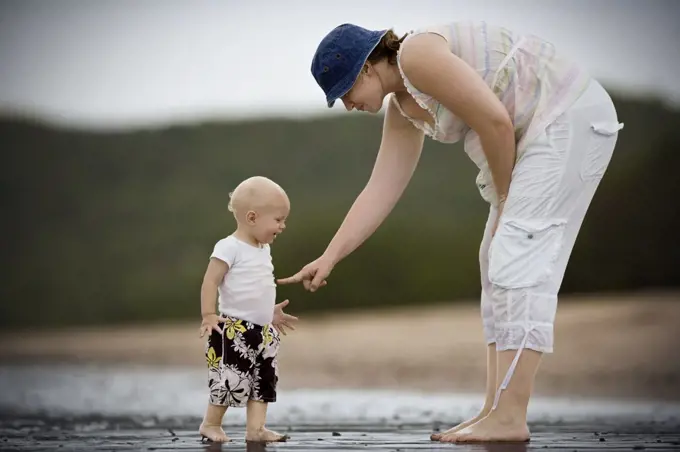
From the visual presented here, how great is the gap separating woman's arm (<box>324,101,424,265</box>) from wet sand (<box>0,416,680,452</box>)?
1.79ft

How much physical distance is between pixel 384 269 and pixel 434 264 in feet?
2.42

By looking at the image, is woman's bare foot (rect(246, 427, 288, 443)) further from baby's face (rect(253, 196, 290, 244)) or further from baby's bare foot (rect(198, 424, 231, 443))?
baby's face (rect(253, 196, 290, 244))

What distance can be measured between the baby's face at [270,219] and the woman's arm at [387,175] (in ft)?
0.56

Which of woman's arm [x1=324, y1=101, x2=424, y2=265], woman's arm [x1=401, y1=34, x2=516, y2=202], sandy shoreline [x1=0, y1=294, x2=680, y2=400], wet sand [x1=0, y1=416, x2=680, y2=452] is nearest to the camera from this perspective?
wet sand [x1=0, y1=416, x2=680, y2=452]

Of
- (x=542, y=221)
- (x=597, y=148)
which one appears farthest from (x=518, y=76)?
(x=542, y=221)

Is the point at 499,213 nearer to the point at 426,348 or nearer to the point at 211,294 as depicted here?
the point at 211,294

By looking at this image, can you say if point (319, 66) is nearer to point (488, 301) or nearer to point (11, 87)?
point (488, 301)

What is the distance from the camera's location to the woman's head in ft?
8.50

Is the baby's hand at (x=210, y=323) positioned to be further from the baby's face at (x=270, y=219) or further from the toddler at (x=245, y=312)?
the baby's face at (x=270, y=219)

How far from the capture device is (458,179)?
1457cm

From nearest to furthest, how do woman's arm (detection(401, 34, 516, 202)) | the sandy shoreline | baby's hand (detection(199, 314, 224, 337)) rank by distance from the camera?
woman's arm (detection(401, 34, 516, 202)), baby's hand (detection(199, 314, 224, 337)), the sandy shoreline

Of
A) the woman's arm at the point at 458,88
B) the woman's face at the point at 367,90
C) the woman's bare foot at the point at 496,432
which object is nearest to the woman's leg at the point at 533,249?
the woman's bare foot at the point at 496,432

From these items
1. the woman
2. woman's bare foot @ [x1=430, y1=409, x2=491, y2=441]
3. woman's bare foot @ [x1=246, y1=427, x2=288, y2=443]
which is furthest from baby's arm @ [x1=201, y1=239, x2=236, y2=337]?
woman's bare foot @ [x1=430, y1=409, x2=491, y2=441]

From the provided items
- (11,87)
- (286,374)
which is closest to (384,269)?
(286,374)
